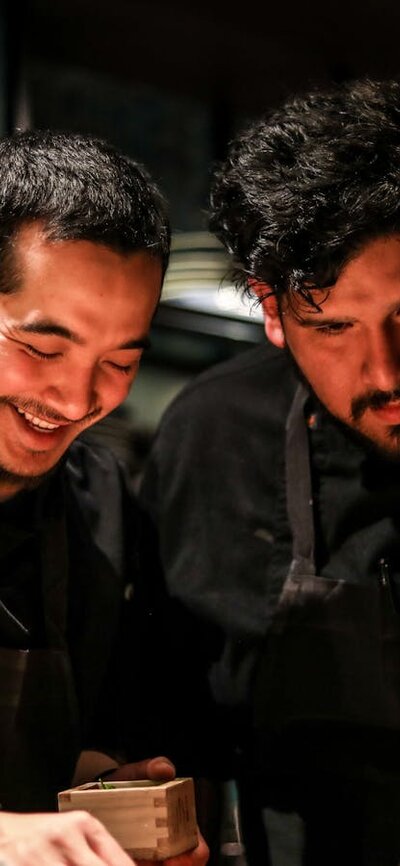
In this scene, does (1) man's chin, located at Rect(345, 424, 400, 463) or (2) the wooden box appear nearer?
(2) the wooden box

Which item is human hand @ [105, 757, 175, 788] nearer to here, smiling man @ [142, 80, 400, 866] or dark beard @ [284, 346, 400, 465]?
smiling man @ [142, 80, 400, 866]

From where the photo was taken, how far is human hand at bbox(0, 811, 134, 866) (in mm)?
1374

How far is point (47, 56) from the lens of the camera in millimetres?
2818

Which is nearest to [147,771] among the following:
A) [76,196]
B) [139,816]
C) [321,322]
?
[139,816]

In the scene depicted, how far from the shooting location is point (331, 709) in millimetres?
1947

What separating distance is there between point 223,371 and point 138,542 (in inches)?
13.4

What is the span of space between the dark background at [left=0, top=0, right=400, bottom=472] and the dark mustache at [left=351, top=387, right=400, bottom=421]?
69 cm

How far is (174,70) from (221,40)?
185mm

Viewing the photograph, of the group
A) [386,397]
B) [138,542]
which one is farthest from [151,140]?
[386,397]

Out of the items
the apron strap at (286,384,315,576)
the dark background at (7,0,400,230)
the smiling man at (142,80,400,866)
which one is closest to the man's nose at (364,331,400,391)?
the smiling man at (142,80,400,866)

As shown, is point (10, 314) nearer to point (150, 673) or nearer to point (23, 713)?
point (23, 713)

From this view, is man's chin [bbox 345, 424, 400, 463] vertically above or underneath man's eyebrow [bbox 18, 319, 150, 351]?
underneath

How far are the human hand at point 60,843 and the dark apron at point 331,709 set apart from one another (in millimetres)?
604

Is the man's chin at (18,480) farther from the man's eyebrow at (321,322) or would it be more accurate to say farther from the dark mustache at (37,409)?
the man's eyebrow at (321,322)
